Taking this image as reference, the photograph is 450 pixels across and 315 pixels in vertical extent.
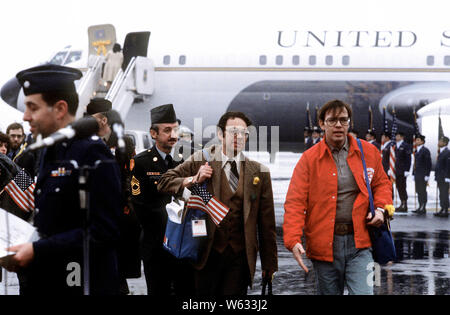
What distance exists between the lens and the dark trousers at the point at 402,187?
14.7m

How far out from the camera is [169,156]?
5.49m

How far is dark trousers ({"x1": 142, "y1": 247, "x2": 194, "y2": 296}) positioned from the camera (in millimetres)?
5008

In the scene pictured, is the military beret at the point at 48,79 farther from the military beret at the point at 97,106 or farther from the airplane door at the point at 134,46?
the airplane door at the point at 134,46

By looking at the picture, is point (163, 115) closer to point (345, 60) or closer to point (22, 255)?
point (22, 255)

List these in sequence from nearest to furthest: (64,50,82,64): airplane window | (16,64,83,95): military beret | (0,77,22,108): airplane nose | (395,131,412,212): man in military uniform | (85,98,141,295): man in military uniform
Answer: (16,64,83,95): military beret < (85,98,141,295): man in military uniform < (395,131,412,212): man in military uniform < (64,50,82,64): airplane window < (0,77,22,108): airplane nose

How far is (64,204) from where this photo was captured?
3051 millimetres

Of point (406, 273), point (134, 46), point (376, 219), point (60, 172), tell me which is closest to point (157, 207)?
point (376, 219)

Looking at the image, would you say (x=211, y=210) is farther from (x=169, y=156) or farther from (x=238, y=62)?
(x=238, y=62)

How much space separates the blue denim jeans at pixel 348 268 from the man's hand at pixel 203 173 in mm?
916

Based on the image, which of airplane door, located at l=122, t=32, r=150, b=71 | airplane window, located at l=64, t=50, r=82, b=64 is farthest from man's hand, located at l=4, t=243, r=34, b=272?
airplane window, located at l=64, t=50, r=82, b=64

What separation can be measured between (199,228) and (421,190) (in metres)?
11.3

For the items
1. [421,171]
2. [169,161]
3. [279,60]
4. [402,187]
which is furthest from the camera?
[279,60]

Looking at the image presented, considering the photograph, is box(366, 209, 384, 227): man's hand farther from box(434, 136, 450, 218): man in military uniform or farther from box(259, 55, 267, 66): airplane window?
box(259, 55, 267, 66): airplane window
